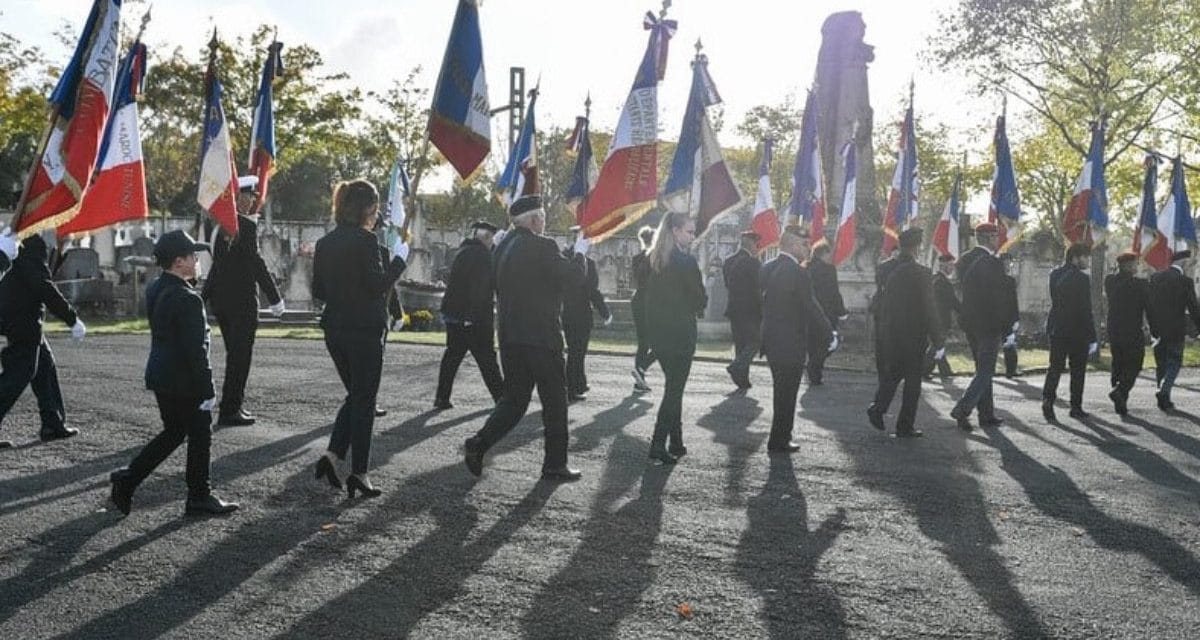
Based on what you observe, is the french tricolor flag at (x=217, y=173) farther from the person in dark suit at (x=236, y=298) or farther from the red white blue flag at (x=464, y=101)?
the red white blue flag at (x=464, y=101)

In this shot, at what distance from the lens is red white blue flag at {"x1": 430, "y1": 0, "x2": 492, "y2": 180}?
27.7 ft

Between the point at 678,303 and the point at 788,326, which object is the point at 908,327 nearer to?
the point at 788,326

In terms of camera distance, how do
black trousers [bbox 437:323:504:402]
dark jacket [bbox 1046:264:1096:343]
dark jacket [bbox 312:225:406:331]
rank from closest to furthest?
dark jacket [bbox 312:225:406:331] < black trousers [bbox 437:323:504:402] < dark jacket [bbox 1046:264:1096:343]

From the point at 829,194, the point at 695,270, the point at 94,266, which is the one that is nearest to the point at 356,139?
the point at 94,266

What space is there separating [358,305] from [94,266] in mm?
26450

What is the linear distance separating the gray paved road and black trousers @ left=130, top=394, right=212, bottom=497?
238 mm

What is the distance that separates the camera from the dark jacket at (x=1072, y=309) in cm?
1191

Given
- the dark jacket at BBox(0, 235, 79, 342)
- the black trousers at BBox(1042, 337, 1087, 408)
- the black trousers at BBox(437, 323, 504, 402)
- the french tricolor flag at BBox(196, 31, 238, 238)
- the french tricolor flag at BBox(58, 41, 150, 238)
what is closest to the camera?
the dark jacket at BBox(0, 235, 79, 342)

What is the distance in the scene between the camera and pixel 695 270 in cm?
852

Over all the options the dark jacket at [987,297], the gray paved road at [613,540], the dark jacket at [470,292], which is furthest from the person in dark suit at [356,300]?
the dark jacket at [987,297]

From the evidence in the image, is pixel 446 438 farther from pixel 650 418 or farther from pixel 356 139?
pixel 356 139

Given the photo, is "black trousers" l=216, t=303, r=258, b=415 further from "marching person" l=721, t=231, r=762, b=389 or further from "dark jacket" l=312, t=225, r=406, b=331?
"marching person" l=721, t=231, r=762, b=389

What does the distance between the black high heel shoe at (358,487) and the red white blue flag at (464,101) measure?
103 inches

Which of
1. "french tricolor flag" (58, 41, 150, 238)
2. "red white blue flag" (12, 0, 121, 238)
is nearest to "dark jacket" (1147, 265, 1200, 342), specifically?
"french tricolor flag" (58, 41, 150, 238)
